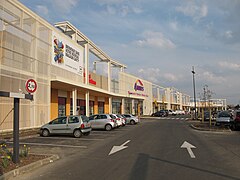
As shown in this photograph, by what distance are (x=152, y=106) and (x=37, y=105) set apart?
185 feet

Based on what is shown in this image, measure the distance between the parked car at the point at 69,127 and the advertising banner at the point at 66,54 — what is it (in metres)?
8.39

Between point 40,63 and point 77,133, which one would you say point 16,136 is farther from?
point 40,63

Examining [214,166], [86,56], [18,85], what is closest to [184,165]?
[214,166]

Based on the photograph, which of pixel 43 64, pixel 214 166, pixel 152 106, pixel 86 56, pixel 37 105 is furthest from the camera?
pixel 152 106

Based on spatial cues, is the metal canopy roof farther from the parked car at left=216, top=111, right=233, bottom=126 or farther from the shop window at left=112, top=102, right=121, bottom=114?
the parked car at left=216, top=111, right=233, bottom=126

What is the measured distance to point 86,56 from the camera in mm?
33094

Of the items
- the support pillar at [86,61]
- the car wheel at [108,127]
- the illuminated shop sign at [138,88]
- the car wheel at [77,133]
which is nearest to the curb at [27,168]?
the car wheel at [77,133]

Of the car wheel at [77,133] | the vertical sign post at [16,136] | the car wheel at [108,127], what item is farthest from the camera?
the car wheel at [108,127]

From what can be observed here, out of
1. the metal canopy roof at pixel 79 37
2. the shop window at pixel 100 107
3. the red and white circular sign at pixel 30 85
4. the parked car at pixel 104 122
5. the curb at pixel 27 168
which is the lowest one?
the curb at pixel 27 168

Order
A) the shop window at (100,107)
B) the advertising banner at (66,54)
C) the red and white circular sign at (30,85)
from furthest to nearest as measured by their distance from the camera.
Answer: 1. the shop window at (100,107)
2. the advertising banner at (66,54)
3. the red and white circular sign at (30,85)

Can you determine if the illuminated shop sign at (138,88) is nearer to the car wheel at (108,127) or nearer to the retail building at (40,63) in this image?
the retail building at (40,63)

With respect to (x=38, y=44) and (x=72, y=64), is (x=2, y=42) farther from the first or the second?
(x=72, y=64)

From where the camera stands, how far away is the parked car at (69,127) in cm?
1691

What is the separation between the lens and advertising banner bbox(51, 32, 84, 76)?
2486cm
